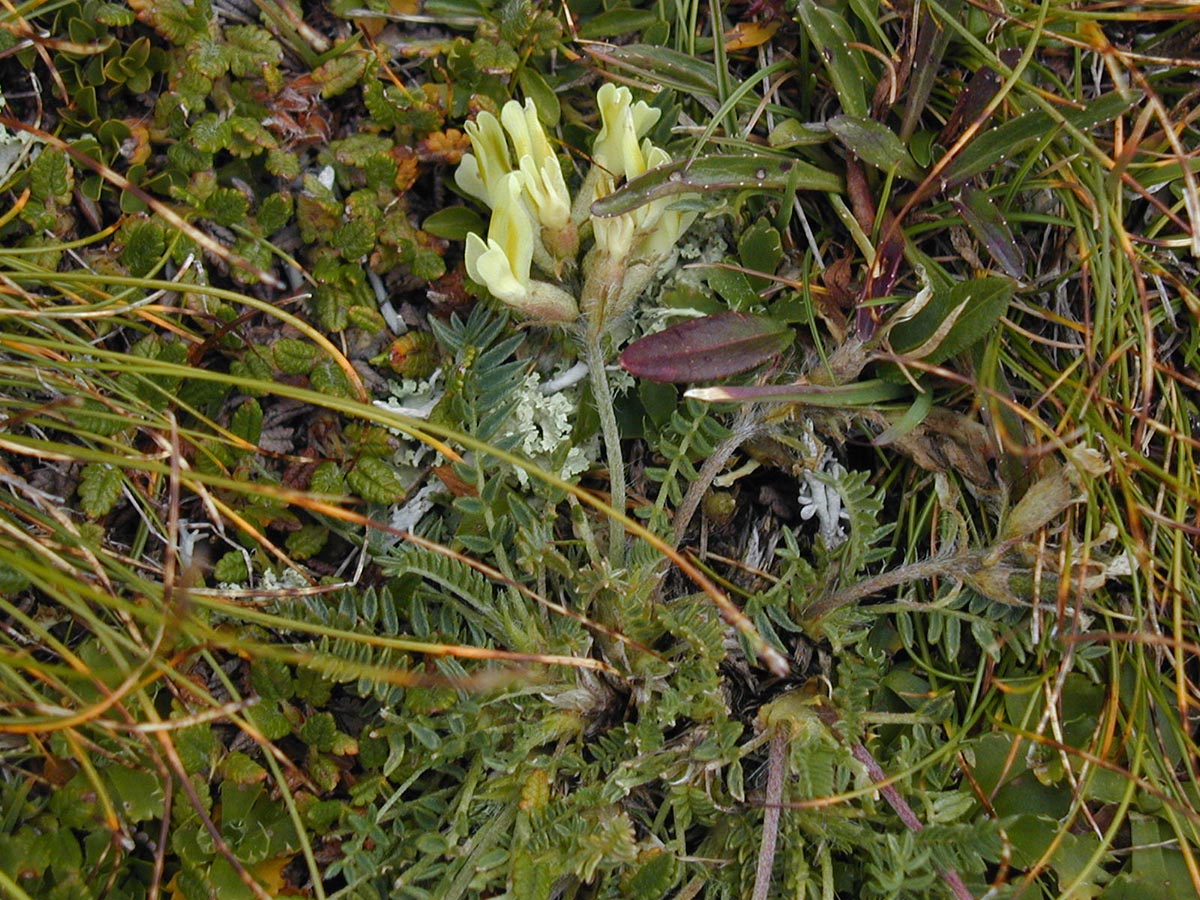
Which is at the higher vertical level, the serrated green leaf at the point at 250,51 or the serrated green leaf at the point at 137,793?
the serrated green leaf at the point at 250,51

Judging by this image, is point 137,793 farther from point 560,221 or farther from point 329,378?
point 560,221

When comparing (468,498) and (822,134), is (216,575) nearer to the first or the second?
(468,498)

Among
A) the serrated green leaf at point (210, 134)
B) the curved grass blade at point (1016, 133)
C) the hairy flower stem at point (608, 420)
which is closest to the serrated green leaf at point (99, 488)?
the serrated green leaf at point (210, 134)

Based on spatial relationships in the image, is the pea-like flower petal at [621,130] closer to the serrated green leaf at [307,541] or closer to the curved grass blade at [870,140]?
the curved grass blade at [870,140]

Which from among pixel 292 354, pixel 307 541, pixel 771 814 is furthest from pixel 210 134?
pixel 771 814

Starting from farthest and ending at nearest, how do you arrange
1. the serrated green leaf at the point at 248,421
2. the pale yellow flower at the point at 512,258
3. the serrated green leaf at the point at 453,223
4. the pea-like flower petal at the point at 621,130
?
the serrated green leaf at the point at 453,223, the serrated green leaf at the point at 248,421, the pea-like flower petal at the point at 621,130, the pale yellow flower at the point at 512,258

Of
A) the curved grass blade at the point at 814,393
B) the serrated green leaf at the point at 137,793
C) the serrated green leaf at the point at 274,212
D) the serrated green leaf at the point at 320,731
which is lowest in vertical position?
the serrated green leaf at the point at 320,731
